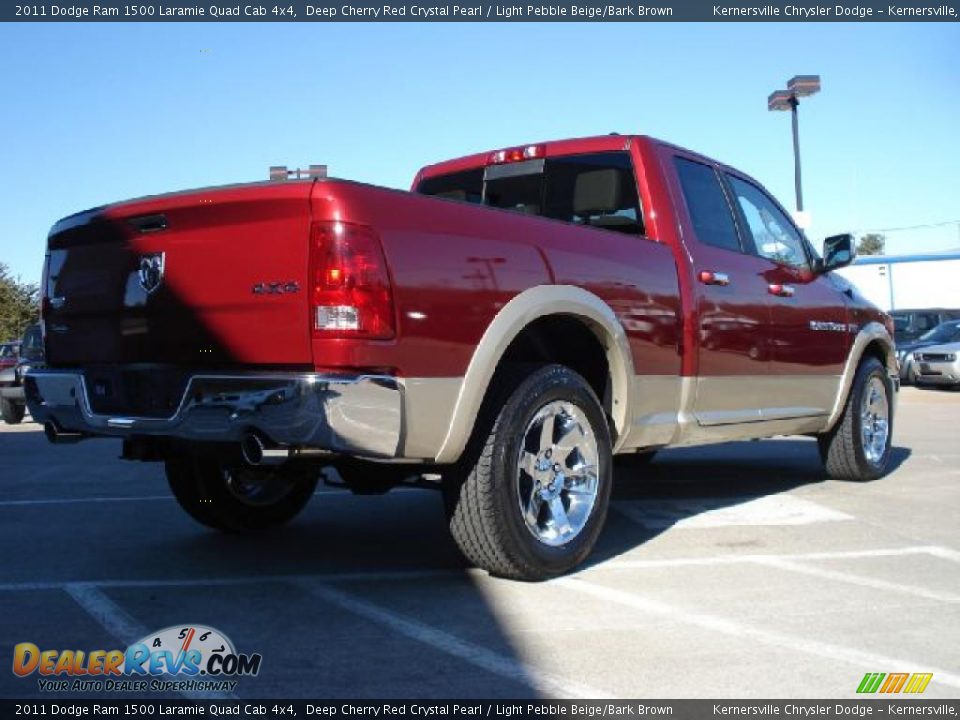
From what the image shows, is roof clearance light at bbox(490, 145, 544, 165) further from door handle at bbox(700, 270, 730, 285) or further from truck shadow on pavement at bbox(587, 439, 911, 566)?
truck shadow on pavement at bbox(587, 439, 911, 566)

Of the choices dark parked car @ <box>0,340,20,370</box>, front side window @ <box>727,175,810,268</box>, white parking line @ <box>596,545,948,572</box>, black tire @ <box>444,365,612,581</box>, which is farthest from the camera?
dark parked car @ <box>0,340,20,370</box>

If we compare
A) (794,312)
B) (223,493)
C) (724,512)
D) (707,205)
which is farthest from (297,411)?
(794,312)

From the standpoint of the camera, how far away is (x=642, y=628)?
349 centimetres

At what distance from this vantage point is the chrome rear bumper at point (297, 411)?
3.37 metres

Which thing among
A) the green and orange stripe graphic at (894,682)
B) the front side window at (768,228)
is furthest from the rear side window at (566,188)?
the green and orange stripe graphic at (894,682)

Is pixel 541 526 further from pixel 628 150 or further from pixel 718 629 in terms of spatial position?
pixel 628 150

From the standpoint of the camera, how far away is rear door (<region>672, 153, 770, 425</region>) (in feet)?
16.8

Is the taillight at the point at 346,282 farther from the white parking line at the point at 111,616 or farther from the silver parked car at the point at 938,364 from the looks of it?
the silver parked car at the point at 938,364

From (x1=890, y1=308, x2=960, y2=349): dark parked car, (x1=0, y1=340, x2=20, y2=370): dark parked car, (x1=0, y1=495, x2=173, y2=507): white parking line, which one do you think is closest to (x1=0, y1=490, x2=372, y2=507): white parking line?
(x1=0, y1=495, x2=173, y2=507): white parking line

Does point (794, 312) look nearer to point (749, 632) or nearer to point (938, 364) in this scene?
point (749, 632)

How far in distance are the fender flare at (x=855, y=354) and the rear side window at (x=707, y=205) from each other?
4.99 ft

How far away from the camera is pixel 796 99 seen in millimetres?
21125

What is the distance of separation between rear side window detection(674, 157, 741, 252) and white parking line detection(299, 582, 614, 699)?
266cm

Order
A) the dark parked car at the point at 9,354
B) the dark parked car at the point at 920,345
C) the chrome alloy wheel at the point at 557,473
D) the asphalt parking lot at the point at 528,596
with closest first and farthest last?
the asphalt parking lot at the point at 528,596 < the chrome alloy wheel at the point at 557,473 < the dark parked car at the point at 9,354 < the dark parked car at the point at 920,345
